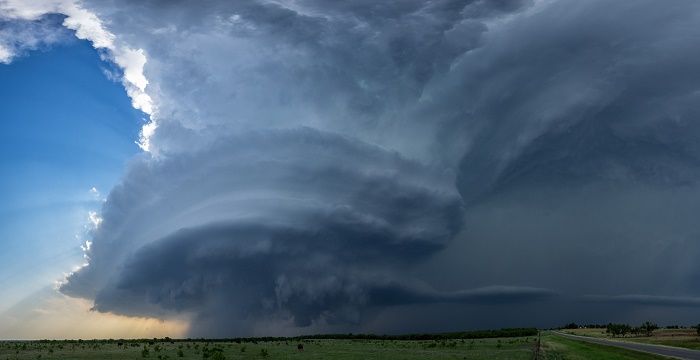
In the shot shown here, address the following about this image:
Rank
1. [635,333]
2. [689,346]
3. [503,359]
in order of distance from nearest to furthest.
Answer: [503,359]
[689,346]
[635,333]

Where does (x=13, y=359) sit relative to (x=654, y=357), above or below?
above

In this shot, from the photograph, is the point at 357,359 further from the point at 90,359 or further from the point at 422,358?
the point at 90,359

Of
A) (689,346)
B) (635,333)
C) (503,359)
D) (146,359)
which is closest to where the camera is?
(503,359)

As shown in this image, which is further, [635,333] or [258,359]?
[635,333]

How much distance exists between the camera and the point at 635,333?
637 ft

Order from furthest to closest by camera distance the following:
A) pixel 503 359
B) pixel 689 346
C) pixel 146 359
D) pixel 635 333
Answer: pixel 635 333 < pixel 689 346 < pixel 146 359 < pixel 503 359

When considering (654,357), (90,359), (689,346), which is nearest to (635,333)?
(689,346)

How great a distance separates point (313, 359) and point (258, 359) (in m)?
8.71

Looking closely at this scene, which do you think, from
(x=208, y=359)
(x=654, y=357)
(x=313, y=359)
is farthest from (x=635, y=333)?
(x=208, y=359)

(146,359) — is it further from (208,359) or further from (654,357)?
(654,357)

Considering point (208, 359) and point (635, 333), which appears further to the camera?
point (635, 333)

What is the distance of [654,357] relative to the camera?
80.8 metres

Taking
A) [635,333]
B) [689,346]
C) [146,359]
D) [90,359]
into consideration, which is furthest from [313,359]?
[635,333]

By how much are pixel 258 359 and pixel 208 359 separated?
7.75 metres
